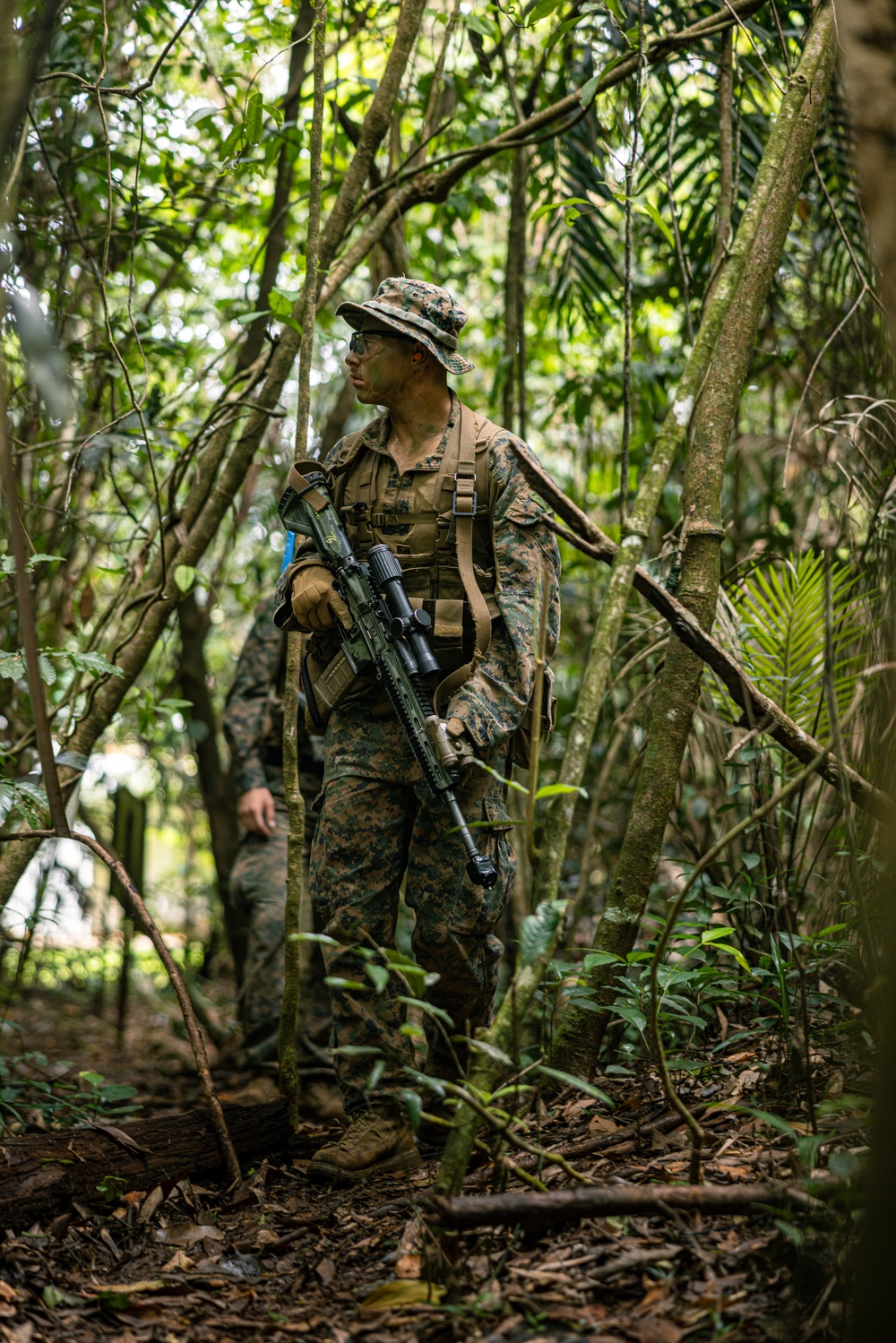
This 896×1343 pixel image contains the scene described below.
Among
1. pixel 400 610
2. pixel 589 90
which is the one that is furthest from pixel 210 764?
pixel 589 90

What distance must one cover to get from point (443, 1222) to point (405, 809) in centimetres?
149

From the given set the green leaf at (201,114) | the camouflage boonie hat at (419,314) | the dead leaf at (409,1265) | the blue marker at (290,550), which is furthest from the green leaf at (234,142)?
the dead leaf at (409,1265)

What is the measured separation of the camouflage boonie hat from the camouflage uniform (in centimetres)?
170

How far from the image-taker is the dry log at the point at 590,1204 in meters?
1.95

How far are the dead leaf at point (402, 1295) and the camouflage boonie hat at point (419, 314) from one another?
2458 millimetres

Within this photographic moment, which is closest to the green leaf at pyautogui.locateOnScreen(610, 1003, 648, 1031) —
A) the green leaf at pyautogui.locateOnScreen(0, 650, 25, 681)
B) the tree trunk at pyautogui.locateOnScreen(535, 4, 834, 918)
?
the tree trunk at pyautogui.locateOnScreen(535, 4, 834, 918)

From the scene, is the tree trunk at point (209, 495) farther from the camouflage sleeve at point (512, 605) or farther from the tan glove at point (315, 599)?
the camouflage sleeve at point (512, 605)

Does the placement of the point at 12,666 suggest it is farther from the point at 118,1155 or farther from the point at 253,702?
the point at 253,702

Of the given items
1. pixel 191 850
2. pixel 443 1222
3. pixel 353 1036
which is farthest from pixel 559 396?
pixel 191 850

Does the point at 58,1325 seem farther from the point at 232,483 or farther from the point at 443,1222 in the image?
the point at 232,483

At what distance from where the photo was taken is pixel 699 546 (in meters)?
3.31

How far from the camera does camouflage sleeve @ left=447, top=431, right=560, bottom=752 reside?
3.07 metres

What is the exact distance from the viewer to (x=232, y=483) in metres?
4.30

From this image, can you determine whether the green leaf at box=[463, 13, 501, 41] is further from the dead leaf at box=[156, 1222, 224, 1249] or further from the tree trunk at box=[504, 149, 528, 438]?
the dead leaf at box=[156, 1222, 224, 1249]
